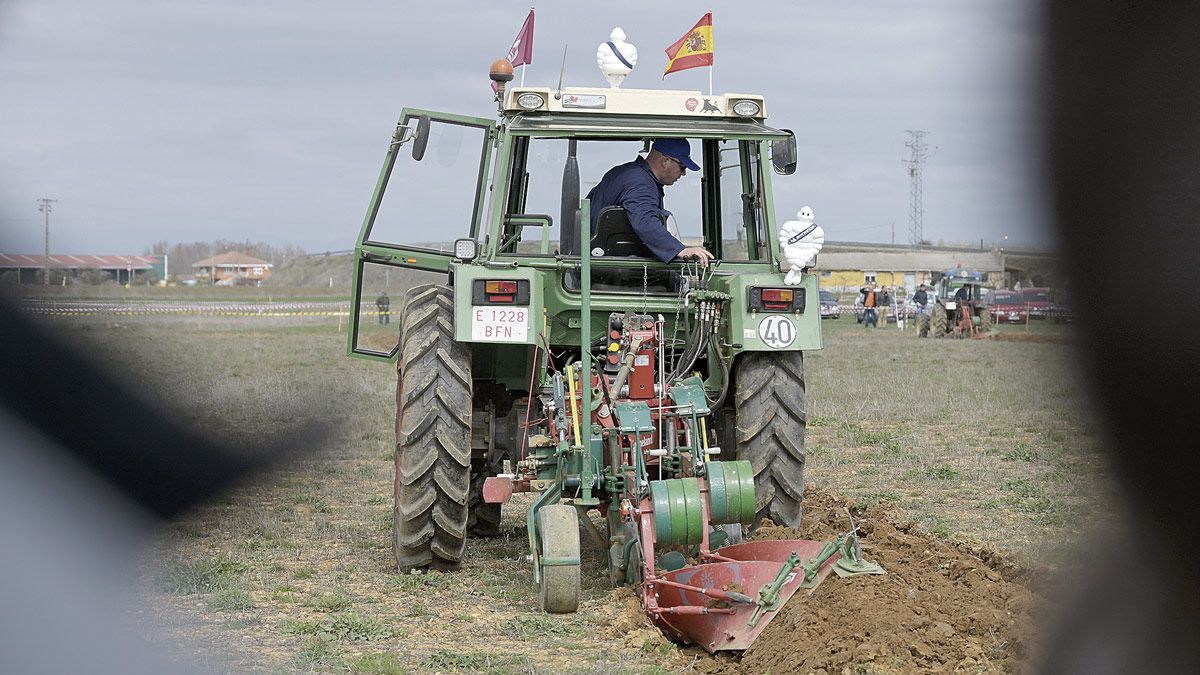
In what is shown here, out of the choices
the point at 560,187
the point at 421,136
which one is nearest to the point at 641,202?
the point at 560,187

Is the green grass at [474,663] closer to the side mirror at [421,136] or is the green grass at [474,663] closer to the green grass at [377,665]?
the green grass at [377,665]

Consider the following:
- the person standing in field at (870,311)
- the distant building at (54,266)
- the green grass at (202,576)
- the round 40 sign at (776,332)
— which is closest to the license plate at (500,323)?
the round 40 sign at (776,332)

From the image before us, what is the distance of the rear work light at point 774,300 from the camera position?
21.6ft

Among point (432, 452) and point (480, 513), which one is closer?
point (432, 452)

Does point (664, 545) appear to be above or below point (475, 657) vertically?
above

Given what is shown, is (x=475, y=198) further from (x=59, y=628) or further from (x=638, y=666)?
(x=59, y=628)

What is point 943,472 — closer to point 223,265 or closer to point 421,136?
point 421,136

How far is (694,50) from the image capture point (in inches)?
292

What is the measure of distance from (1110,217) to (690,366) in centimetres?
575

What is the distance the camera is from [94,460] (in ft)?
8.22

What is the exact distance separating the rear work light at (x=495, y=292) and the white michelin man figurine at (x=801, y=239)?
1.43m

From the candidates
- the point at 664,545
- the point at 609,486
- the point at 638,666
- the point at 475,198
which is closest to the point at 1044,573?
the point at 638,666

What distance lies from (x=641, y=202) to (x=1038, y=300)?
6146 millimetres

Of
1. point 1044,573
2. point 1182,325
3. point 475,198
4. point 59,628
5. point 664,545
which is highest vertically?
point 475,198
